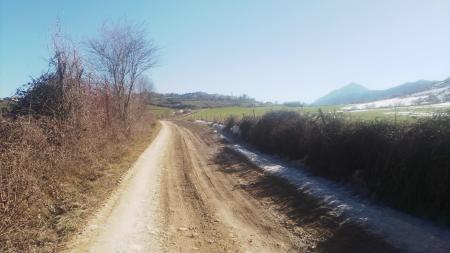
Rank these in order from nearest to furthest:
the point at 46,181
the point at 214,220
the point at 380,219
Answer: the point at 380,219, the point at 214,220, the point at 46,181

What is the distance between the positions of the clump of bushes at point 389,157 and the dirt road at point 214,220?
6.08 feet

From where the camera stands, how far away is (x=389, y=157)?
10.9 metres

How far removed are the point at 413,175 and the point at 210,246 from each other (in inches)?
213

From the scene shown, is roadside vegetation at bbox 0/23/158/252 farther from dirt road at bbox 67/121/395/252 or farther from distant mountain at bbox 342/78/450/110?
distant mountain at bbox 342/78/450/110

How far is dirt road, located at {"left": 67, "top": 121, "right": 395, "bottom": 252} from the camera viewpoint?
785cm

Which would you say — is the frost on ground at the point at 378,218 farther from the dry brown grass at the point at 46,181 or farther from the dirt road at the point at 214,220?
the dry brown grass at the point at 46,181

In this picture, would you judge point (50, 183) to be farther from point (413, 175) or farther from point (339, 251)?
point (413, 175)

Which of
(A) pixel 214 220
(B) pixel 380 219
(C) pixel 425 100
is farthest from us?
(C) pixel 425 100

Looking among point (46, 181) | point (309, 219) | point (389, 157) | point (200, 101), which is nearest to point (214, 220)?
point (309, 219)

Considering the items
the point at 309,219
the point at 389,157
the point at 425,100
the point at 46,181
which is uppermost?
the point at 425,100

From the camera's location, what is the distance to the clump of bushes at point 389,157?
908 centimetres

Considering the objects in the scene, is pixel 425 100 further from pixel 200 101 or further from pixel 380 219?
pixel 200 101

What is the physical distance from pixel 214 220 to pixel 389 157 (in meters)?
5.15

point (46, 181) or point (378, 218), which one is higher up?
point (46, 181)
